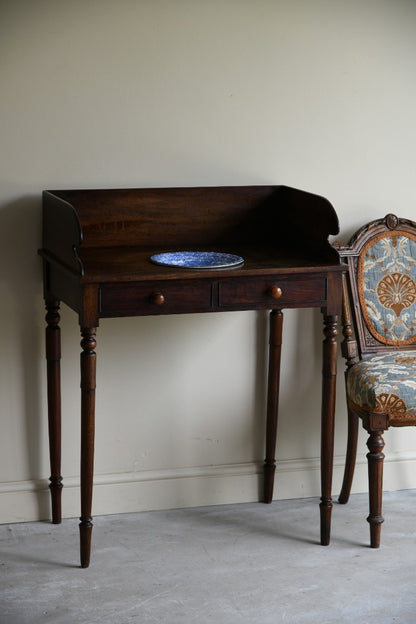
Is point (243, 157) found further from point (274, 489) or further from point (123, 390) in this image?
point (274, 489)

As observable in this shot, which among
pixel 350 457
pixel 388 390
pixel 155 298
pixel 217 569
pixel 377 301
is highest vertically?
pixel 155 298

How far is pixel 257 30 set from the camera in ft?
10.6

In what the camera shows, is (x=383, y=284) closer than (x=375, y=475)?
No

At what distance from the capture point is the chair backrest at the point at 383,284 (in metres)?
3.30

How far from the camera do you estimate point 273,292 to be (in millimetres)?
2832

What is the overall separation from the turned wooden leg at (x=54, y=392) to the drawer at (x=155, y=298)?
435mm

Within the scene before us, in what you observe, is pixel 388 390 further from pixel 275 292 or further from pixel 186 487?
pixel 186 487

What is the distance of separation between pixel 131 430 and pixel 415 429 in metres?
1.09

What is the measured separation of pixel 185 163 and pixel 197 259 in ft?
1.50

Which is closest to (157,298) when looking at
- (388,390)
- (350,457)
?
(388,390)

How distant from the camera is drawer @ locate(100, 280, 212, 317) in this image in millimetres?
2709

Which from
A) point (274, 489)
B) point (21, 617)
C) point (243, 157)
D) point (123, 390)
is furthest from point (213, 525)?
point (243, 157)

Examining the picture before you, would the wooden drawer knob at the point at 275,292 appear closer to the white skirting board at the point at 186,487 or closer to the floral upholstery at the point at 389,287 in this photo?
the floral upholstery at the point at 389,287

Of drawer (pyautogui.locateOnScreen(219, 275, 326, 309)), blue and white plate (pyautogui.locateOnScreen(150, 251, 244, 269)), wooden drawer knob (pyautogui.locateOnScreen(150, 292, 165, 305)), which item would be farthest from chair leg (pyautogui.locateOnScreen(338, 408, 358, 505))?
wooden drawer knob (pyautogui.locateOnScreen(150, 292, 165, 305))
